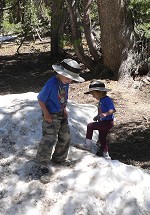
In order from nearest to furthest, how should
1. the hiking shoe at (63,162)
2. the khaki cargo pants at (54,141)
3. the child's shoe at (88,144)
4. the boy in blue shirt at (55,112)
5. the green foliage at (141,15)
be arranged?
the boy in blue shirt at (55,112) → the khaki cargo pants at (54,141) → the hiking shoe at (63,162) → the child's shoe at (88,144) → the green foliage at (141,15)

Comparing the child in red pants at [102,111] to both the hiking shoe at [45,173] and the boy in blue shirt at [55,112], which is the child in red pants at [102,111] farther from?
the hiking shoe at [45,173]

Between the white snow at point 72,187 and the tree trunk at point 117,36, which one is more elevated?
the tree trunk at point 117,36

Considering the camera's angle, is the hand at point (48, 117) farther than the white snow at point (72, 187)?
Yes

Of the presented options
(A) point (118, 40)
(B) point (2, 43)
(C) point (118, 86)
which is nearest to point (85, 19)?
(A) point (118, 40)

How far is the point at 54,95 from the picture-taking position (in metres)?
4.20

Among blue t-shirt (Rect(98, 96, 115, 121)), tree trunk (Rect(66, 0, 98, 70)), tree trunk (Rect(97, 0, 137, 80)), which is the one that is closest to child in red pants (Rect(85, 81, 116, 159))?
blue t-shirt (Rect(98, 96, 115, 121))

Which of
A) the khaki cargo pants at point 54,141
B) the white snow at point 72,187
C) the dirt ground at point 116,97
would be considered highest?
the khaki cargo pants at point 54,141

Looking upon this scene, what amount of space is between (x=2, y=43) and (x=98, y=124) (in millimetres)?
17304

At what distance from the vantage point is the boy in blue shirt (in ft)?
13.5

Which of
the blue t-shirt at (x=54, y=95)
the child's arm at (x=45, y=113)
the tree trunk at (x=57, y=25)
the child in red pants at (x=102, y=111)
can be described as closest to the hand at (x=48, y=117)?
the child's arm at (x=45, y=113)

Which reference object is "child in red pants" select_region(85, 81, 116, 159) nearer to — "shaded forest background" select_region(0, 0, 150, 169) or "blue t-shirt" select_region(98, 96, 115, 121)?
"blue t-shirt" select_region(98, 96, 115, 121)

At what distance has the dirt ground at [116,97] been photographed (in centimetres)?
644

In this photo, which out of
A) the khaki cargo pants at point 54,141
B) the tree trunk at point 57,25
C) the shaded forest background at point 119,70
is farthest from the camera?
the tree trunk at point 57,25

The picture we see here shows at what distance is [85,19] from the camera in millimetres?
10992
